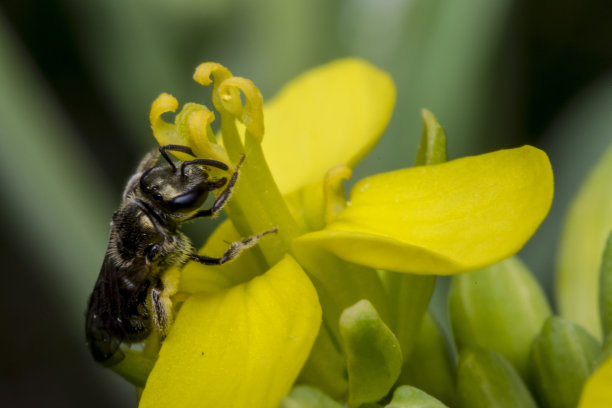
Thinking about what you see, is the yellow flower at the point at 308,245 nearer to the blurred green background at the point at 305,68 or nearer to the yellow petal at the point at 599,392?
the yellow petal at the point at 599,392

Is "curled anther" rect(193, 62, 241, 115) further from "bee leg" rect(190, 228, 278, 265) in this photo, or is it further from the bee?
"bee leg" rect(190, 228, 278, 265)

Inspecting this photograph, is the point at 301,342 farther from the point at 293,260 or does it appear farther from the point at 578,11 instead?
the point at 578,11

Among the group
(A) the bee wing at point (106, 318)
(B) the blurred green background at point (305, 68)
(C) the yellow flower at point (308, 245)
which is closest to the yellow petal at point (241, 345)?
(C) the yellow flower at point (308, 245)

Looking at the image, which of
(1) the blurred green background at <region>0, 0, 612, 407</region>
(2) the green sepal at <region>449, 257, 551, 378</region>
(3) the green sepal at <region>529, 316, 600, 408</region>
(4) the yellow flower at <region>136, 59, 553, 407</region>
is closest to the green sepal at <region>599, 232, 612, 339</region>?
(3) the green sepal at <region>529, 316, 600, 408</region>

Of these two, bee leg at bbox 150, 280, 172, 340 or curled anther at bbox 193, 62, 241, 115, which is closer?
bee leg at bbox 150, 280, 172, 340

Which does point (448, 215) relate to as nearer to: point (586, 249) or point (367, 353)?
point (367, 353)

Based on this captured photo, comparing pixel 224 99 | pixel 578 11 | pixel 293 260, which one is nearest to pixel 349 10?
pixel 578 11
